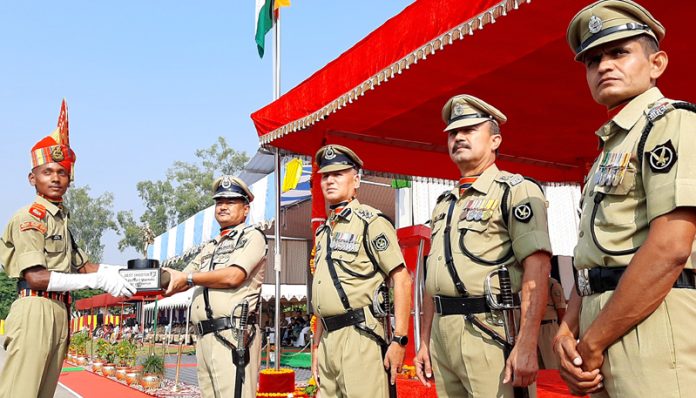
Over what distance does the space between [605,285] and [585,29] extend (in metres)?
0.81

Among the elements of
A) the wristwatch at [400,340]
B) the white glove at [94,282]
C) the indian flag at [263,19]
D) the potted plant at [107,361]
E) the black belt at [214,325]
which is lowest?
the potted plant at [107,361]

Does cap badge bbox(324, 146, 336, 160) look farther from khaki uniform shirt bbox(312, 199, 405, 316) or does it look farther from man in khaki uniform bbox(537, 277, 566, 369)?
A: man in khaki uniform bbox(537, 277, 566, 369)

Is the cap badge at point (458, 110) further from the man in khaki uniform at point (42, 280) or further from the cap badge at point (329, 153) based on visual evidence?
the man in khaki uniform at point (42, 280)

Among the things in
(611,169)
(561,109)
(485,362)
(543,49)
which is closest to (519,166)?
(561,109)

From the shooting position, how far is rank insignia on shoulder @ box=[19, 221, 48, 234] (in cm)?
346

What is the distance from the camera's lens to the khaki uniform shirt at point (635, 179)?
4.83 feet

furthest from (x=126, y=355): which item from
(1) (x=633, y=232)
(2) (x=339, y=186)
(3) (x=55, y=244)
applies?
(1) (x=633, y=232)

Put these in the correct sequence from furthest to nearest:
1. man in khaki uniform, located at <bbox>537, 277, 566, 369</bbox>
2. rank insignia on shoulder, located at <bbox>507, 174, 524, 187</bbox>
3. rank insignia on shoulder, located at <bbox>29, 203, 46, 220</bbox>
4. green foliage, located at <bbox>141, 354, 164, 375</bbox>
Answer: green foliage, located at <bbox>141, 354, 164, 375</bbox> < rank insignia on shoulder, located at <bbox>29, 203, 46, 220</bbox> < man in khaki uniform, located at <bbox>537, 277, 566, 369</bbox> < rank insignia on shoulder, located at <bbox>507, 174, 524, 187</bbox>

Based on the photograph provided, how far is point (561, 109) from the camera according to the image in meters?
5.93

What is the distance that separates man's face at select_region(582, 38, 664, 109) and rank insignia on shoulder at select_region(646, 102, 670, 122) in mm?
110

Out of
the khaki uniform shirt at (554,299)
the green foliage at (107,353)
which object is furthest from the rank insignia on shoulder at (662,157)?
the green foliage at (107,353)

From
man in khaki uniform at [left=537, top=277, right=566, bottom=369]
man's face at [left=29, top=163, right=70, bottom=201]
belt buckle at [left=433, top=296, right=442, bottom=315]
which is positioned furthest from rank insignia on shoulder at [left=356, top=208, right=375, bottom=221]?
man's face at [left=29, top=163, right=70, bottom=201]

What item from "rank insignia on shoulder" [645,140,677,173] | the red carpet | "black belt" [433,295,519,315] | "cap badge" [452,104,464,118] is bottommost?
the red carpet

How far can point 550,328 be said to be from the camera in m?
3.59
